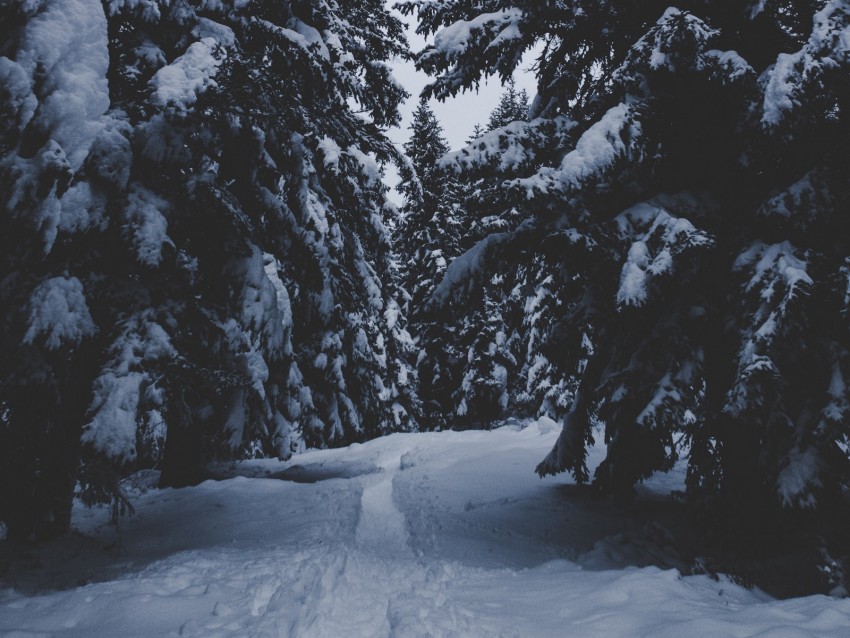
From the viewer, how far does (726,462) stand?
4871mm

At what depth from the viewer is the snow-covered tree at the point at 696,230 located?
425cm

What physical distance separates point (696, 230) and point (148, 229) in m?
5.17

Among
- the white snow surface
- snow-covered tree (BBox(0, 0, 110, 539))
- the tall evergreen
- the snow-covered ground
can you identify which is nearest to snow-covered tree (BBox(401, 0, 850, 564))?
the snow-covered ground

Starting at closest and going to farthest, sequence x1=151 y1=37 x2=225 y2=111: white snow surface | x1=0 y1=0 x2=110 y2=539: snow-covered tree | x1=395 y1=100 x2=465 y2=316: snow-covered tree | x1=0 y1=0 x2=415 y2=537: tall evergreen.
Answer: x1=0 y1=0 x2=110 y2=539: snow-covered tree, x1=0 y1=0 x2=415 y2=537: tall evergreen, x1=151 y1=37 x2=225 y2=111: white snow surface, x1=395 y1=100 x2=465 y2=316: snow-covered tree

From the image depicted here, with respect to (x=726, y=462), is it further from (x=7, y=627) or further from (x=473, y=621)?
(x=7, y=627)

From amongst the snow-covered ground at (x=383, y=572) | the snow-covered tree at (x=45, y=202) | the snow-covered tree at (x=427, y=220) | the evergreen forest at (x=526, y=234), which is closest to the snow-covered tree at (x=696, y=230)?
the evergreen forest at (x=526, y=234)

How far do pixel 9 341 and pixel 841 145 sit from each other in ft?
24.4

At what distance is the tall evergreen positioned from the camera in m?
3.90

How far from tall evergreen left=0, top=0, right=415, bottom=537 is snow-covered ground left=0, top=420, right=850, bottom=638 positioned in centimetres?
93

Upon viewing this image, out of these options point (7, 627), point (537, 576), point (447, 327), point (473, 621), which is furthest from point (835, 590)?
point (447, 327)

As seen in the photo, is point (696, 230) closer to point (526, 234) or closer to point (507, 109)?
point (526, 234)

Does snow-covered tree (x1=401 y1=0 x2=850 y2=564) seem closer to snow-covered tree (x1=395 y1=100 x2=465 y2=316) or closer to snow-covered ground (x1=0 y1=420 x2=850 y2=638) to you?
snow-covered ground (x1=0 y1=420 x2=850 y2=638)

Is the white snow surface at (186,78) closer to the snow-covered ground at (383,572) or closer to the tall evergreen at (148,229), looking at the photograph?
the tall evergreen at (148,229)

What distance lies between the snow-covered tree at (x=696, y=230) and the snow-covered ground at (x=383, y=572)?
1.00m
